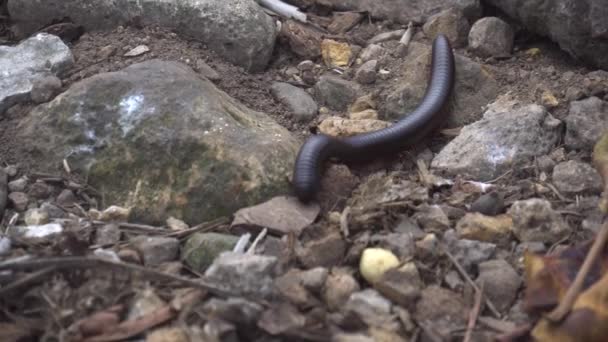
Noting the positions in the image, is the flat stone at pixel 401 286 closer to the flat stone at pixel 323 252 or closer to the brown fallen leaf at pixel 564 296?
the flat stone at pixel 323 252

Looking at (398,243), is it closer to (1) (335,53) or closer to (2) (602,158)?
(2) (602,158)

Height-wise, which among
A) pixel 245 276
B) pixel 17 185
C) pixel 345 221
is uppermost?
pixel 245 276

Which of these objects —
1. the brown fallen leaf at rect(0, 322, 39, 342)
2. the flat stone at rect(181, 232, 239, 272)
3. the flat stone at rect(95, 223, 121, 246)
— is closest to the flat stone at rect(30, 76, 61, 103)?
the flat stone at rect(95, 223, 121, 246)

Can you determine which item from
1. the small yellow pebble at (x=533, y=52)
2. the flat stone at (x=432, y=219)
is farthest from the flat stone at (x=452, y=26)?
the flat stone at (x=432, y=219)

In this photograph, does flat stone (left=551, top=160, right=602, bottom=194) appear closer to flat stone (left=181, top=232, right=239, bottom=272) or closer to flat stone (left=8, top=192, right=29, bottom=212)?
flat stone (left=181, top=232, right=239, bottom=272)

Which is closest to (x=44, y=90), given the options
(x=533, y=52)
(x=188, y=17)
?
(x=188, y=17)
